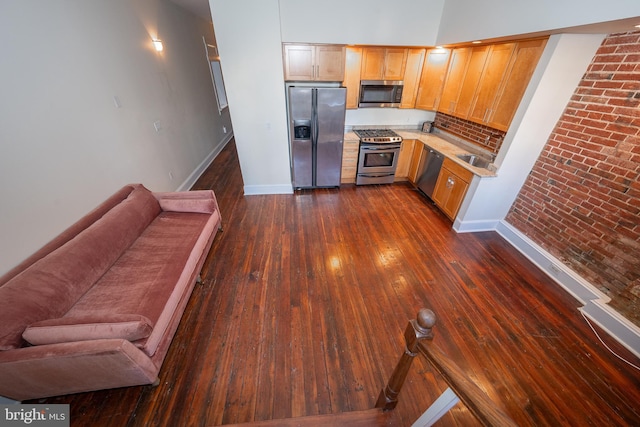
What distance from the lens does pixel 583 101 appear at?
2.23 m

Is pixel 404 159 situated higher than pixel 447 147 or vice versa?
pixel 447 147

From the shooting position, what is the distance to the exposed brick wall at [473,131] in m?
3.15

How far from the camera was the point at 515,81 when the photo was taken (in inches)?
99.4

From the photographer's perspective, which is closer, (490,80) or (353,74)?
(490,80)

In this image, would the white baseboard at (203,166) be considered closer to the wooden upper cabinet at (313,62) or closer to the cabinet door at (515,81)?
the wooden upper cabinet at (313,62)

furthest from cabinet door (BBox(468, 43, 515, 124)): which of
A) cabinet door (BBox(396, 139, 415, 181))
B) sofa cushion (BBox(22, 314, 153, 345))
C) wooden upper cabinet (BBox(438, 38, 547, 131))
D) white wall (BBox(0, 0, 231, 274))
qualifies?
white wall (BBox(0, 0, 231, 274))

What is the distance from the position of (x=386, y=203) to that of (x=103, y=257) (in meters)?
3.54

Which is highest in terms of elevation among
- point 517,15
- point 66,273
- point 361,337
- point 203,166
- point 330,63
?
point 517,15

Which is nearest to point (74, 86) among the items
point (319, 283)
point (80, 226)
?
point (80, 226)

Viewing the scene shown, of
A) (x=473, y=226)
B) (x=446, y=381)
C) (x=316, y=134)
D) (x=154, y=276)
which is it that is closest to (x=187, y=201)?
(x=154, y=276)

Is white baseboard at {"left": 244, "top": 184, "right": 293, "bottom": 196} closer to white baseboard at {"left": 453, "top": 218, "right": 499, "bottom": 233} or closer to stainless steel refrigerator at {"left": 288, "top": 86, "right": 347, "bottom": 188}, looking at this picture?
stainless steel refrigerator at {"left": 288, "top": 86, "right": 347, "bottom": 188}

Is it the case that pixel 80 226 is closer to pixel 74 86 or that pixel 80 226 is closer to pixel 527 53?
pixel 74 86

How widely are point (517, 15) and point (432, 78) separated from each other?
1576 millimetres

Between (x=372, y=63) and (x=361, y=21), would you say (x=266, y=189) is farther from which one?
(x=361, y=21)
